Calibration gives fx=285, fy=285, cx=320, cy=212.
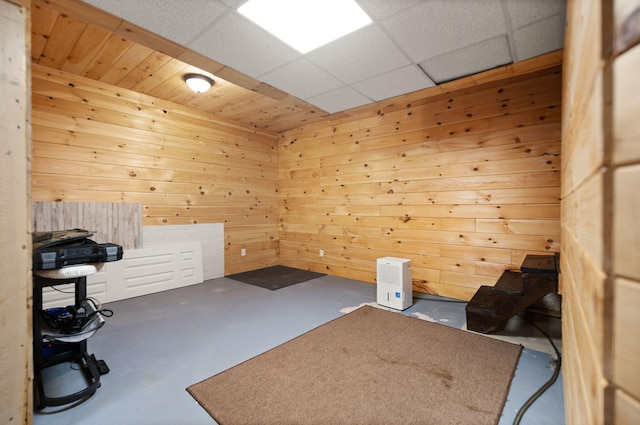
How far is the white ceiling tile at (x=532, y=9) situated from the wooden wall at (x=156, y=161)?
3859 mm

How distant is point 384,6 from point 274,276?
12.2 ft

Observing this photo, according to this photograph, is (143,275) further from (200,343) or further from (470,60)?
(470,60)

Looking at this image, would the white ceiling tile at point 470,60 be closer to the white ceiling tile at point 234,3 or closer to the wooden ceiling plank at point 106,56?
the white ceiling tile at point 234,3

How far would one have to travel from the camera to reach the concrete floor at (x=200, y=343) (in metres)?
1.57

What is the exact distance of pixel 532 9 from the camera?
190 centimetres

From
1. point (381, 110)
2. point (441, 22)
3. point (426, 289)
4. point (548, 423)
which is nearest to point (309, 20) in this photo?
point (441, 22)

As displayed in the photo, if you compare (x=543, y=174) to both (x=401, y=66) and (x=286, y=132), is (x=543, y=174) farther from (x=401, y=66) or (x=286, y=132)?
(x=286, y=132)

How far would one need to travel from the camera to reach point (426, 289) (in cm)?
358

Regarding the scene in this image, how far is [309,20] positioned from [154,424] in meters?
2.68

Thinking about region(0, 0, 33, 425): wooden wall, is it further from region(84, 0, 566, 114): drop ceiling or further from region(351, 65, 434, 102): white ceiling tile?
region(351, 65, 434, 102): white ceiling tile

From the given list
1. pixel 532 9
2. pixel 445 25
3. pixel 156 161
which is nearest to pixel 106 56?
pixel 156 161

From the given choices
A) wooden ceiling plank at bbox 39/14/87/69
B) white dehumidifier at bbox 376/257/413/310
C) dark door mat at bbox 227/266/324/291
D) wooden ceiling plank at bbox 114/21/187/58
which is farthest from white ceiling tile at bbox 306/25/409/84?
dark door mat at bbox 227/266/324/291

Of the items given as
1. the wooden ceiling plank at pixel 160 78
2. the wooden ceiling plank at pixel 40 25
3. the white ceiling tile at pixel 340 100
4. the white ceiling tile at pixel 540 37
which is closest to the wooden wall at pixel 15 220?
the wooden ceiling plank at pixel 40 25

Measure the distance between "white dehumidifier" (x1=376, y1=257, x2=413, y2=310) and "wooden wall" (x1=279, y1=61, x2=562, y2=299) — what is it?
1.96ft
